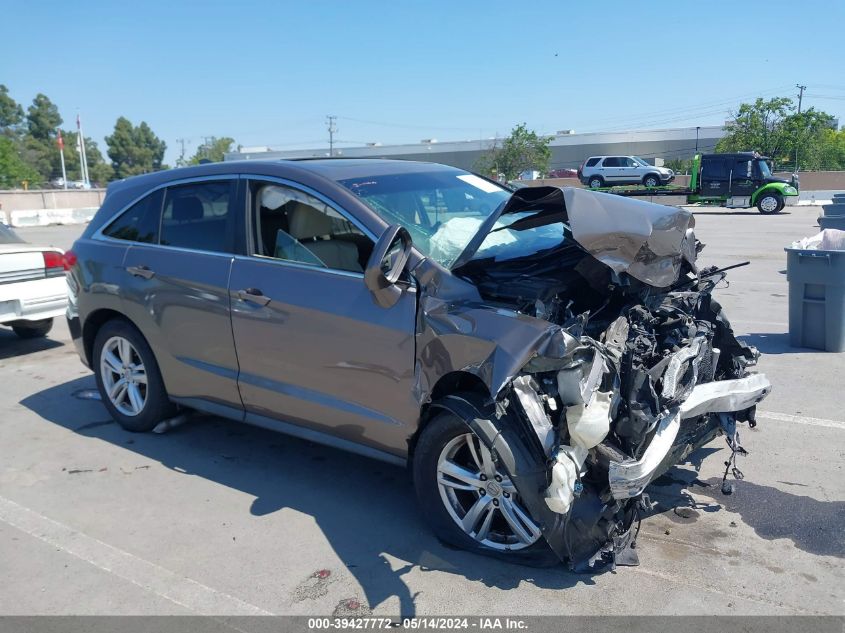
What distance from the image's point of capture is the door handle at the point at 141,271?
4883 mm

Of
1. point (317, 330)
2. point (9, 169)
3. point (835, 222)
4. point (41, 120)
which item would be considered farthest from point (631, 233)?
point (41, 120)

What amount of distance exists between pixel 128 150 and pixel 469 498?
119 m

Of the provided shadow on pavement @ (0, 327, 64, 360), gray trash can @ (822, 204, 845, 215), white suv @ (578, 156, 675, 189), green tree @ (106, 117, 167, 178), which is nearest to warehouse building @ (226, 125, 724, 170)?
white suv @ (578, 156, 675, 189)

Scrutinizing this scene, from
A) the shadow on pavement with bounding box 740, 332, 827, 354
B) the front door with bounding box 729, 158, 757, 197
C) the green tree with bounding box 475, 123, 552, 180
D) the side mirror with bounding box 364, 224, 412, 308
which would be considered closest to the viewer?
the side mirror with bounding box 364, 224, 412, 308

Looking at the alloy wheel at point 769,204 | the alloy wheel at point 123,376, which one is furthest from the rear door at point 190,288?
the alloy wheel at point 769,204

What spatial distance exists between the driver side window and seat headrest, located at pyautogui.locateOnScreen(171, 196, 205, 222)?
22.8 inches

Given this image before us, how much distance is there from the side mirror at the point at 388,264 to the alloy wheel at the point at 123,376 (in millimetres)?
2407

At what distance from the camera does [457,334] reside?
3367 mm

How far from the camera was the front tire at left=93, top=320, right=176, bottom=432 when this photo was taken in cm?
509

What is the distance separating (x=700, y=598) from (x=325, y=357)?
2.22 m

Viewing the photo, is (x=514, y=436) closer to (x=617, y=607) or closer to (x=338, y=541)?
(x=617, y=607)

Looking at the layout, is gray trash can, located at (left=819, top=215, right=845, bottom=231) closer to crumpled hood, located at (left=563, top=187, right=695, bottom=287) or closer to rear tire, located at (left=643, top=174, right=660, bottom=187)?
crumpled hood, located at (left=563, top=187, right=695, bottom=287)

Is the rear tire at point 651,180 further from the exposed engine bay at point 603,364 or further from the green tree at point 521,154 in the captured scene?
the exposed engine bay at point 603,364

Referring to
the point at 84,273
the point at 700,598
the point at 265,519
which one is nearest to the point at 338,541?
the point at 265,519
